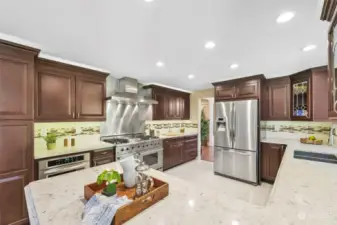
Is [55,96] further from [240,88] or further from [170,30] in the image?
[240,88]

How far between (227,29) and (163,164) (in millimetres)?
3393

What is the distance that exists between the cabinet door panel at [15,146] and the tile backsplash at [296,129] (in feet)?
14.0

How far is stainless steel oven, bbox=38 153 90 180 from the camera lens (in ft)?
7.15

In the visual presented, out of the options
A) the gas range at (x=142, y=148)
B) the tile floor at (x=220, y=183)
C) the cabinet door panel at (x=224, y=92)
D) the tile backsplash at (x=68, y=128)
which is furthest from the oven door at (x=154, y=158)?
the cabinet door panel at (x=224, y=92)

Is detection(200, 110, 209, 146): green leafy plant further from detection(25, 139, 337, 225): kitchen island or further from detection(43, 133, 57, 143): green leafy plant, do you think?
detection(25, 139, 337, 225): kitchen island

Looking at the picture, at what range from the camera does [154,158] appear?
3.84 m

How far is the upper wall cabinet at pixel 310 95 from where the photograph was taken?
9.29 feet

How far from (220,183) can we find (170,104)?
8.23ft

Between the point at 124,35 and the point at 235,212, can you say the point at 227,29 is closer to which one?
the point at 124,35

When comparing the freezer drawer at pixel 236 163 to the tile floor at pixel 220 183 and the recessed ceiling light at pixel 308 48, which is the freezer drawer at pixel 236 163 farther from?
the recessed ceiling light at pixel 308 48

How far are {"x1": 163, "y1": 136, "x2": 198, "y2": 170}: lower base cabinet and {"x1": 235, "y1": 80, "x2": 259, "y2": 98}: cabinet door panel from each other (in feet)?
6.60

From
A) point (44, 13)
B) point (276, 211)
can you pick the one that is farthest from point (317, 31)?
point (44, 13)

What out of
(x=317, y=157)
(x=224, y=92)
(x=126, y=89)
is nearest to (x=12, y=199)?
(x=126, y=89)

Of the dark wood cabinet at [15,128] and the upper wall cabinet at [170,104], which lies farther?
the upper wall cabinet at [170,104]
